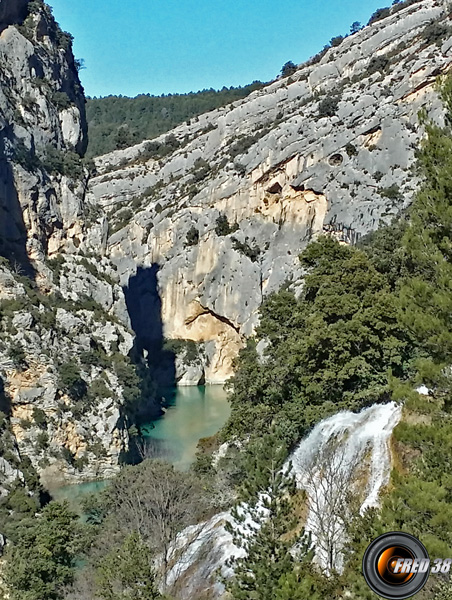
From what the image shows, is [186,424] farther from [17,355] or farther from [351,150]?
[351,150]

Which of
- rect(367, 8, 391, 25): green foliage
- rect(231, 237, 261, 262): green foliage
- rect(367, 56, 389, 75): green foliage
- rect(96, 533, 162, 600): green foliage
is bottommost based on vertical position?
rect(96, 533, 162, 600): green foliage

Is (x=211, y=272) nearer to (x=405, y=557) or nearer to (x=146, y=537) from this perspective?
(x=146, y=537)

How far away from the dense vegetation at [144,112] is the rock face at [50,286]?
44.0 m

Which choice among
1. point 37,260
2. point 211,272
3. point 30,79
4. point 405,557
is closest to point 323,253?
point 405,557

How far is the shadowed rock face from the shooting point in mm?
41981

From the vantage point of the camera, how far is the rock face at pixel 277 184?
48656 mm

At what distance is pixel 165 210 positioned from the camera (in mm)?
61438

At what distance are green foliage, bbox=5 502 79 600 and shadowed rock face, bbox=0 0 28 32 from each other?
37.3m

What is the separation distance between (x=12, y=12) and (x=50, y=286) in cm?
2155

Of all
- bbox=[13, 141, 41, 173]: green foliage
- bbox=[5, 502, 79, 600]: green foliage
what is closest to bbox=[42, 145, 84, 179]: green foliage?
bbox=[13, 141, 41, 173]: green foliage

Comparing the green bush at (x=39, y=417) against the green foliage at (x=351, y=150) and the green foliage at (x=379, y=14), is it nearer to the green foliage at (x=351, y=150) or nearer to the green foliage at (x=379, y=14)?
the green foliage at (x=351, y=150)

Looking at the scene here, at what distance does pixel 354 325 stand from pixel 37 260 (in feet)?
87.5

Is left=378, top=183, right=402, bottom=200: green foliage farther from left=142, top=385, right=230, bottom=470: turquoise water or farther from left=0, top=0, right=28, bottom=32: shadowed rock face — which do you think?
left=0, top=0, right=28, bottom=32: shadowed rock face

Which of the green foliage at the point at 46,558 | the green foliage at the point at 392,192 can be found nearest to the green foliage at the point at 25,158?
the green foliage at the point at 392,192
